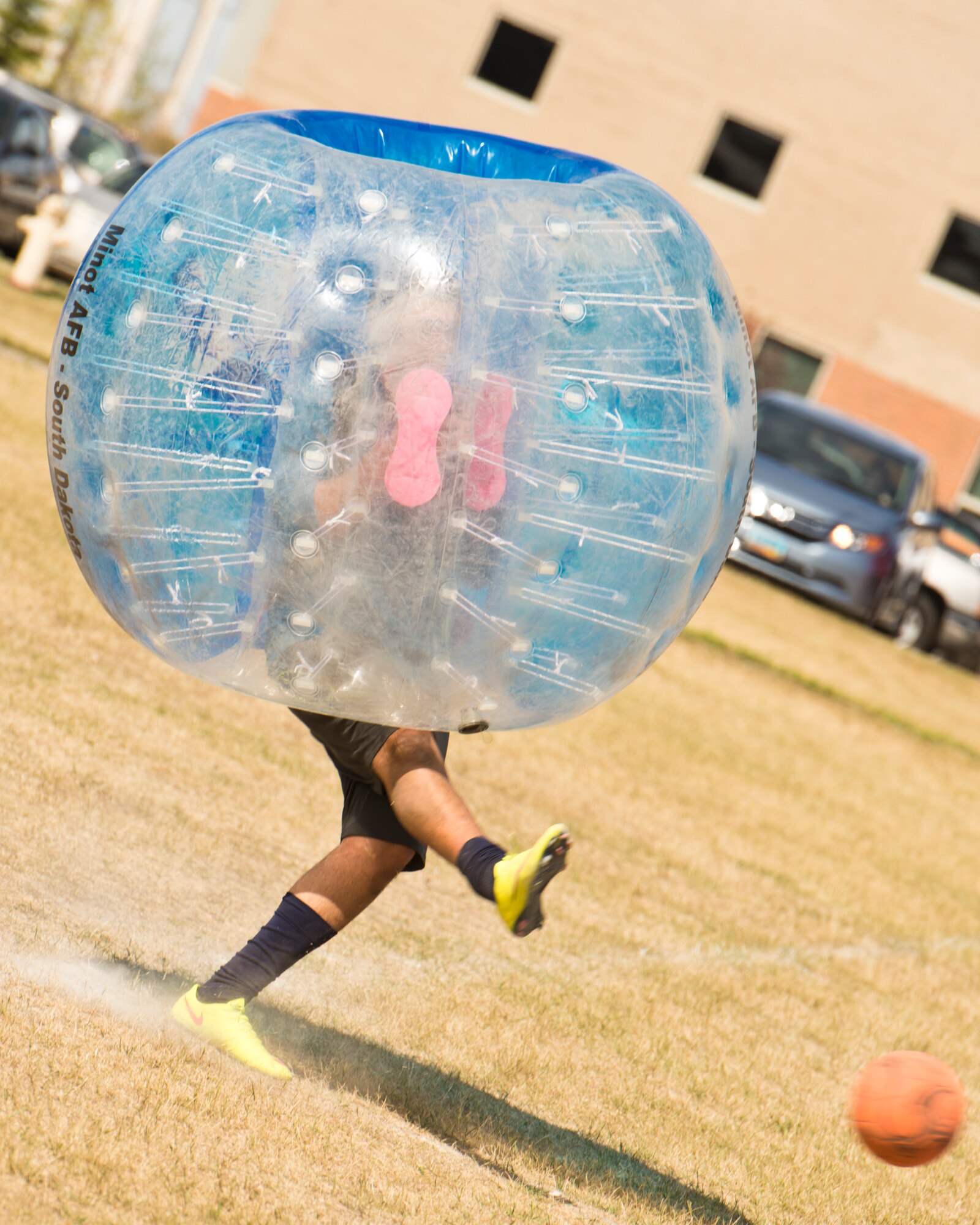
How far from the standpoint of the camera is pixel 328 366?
124 inches

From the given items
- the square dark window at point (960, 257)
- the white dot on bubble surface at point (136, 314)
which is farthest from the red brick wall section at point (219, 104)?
the white dot on bubble surface at point (136, 314)

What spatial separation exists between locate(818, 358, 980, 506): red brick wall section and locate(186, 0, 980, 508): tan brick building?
0.03 meters

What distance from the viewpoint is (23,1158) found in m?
2.87

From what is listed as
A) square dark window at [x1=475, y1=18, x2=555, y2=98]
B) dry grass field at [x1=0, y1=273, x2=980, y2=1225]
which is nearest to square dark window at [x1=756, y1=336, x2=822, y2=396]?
square dark window at [x1=475, y1=18, x2=555, y2=98]

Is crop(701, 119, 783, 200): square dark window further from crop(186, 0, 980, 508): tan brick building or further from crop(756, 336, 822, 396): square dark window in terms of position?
crop(756, 336, 822, 396): square dark window

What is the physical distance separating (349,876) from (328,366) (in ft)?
4.00

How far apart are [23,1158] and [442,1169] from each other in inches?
37.3

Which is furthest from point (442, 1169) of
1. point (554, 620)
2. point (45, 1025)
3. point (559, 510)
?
point (559, 510)

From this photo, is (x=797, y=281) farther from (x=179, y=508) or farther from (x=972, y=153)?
(x=179, y=508)

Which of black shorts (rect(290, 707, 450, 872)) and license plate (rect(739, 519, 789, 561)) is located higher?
black shorts (rect(290, 707, 450, 872))

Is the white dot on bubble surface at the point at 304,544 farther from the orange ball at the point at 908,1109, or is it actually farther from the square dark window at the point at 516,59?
the square dark window at the point at 516,59

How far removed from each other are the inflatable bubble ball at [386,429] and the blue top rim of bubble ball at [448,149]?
0.31m

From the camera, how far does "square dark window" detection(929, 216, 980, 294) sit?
29.4m

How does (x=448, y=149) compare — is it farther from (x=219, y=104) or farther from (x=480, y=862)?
(x=219, y=104)
